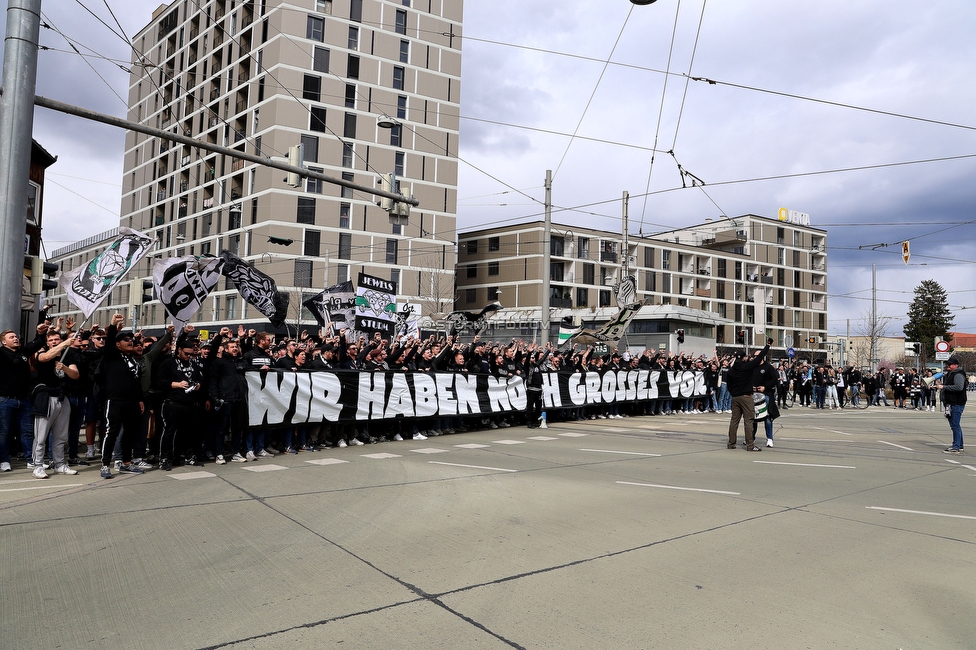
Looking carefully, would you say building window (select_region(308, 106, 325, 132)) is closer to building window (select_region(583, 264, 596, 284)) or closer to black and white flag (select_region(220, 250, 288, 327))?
building window (select_region(583, 264, 596, 284))

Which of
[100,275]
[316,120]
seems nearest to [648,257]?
[316,120]

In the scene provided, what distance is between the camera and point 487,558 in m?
5.43

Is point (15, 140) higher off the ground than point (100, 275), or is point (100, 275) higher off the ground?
point (15, 140)

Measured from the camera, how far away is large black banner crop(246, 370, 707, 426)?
12.0 metres

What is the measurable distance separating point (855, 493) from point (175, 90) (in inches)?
2957

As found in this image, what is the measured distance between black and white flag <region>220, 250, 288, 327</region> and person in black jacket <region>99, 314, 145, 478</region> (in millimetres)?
4920

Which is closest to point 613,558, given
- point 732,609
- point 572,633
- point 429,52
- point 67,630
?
point 732,609

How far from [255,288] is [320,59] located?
160ft

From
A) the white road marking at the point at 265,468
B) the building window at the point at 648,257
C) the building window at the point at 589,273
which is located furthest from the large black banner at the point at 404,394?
the building window at the point at 648,257

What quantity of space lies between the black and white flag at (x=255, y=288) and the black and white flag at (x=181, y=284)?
126cm

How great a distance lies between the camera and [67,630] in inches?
155

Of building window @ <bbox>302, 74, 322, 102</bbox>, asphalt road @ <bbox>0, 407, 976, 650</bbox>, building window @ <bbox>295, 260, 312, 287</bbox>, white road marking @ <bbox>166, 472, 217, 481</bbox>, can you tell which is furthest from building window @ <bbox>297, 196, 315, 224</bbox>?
white road marking @ <bbox>166, 472, 217, 481</bbox>

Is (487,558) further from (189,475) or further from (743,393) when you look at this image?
(743,393)

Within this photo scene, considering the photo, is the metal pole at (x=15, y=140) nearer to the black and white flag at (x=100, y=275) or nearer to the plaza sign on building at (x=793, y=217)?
the black and white flag at (x=100, y=275)
